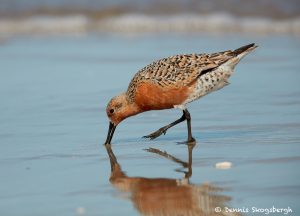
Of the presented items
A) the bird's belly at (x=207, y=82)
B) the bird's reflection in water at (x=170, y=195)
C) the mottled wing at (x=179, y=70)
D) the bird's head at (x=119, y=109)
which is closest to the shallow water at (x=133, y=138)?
the bird's reflection in water at (x=170, y=195)


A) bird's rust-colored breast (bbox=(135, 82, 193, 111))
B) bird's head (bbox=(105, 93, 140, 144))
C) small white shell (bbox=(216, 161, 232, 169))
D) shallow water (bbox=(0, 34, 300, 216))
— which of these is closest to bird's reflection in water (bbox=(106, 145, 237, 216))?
shallow water (bbox=(0, 34, 300, 216))

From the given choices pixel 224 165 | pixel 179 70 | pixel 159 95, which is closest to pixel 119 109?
pixel 159 95

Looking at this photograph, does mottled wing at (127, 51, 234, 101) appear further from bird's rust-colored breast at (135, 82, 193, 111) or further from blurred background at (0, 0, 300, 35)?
blurred background at (0, 0, 300, 35)

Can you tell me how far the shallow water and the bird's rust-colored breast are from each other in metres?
0.41

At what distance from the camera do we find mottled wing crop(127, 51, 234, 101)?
8.28m

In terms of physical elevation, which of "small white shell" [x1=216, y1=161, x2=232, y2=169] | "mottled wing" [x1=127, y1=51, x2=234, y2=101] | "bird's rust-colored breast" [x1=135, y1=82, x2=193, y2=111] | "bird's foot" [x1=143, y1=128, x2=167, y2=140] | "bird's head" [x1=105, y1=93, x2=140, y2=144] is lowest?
"bird's foot" [x1=143, y1=128, x2=167, y2=140]

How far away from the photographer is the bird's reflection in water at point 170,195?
5.63m

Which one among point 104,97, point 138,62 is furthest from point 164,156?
point 138,62

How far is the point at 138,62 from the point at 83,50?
1877mm

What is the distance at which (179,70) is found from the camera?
328 inches

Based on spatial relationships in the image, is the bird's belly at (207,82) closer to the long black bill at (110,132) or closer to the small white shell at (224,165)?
the long black bill at (110,132)

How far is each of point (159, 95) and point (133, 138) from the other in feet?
1.91

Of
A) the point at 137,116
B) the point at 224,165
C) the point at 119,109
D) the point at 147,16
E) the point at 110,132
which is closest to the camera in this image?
the point at 224,165

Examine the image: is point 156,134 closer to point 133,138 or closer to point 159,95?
point 133,138
